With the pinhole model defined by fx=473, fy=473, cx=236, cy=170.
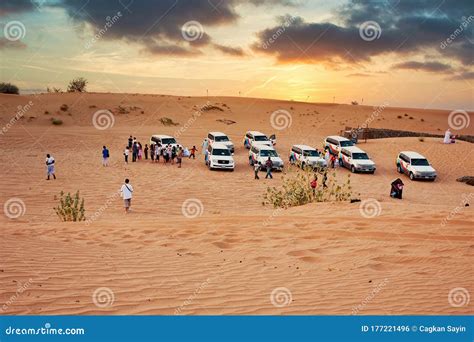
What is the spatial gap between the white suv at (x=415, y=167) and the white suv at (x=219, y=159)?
34.5 ft

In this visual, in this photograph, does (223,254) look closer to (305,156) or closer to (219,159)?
(219,159)

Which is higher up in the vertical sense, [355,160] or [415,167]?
[355,160]

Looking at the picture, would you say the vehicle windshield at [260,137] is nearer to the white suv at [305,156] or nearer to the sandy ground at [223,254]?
the white suv at [305,156]

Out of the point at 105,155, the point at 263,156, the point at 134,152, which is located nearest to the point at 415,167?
Result: the point at 263,156

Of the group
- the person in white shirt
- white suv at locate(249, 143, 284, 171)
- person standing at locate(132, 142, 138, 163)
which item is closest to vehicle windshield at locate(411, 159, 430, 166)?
white suv at locate(249, 143, 284, 171)

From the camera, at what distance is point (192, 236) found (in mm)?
11359

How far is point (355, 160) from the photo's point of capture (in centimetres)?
2927

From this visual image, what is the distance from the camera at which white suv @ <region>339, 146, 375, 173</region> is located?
2880 centimetres

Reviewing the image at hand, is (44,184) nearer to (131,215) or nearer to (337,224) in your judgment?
(131,215)

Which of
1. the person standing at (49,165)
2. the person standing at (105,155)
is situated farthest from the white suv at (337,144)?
the person standing at (49,165)

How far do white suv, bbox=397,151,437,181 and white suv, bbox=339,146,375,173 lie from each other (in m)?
1.93

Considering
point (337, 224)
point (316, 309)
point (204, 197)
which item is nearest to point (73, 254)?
point (316, 309)

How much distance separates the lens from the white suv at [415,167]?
90.2 ft

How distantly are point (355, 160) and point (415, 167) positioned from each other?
3504mm
